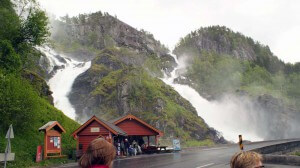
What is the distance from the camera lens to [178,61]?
138125 mm

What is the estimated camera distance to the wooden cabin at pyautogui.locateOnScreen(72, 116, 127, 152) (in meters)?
32.2

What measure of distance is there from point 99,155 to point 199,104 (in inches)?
3459

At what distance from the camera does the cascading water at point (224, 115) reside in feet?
270

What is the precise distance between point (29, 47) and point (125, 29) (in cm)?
9669

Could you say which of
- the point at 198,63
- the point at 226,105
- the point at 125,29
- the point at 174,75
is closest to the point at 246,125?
the point at 226,105

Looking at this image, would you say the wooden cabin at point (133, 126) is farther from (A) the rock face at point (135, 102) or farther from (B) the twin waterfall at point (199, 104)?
(B) the twin waterfall at point (199, 104)

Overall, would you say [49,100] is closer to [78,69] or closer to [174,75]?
[78,69]

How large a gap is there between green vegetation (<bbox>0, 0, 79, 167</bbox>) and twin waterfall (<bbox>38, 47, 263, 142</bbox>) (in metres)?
32.4

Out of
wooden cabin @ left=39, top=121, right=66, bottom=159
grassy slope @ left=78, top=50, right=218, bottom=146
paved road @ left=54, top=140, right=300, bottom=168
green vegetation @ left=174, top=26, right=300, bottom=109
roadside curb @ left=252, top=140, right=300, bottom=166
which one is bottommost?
paved road @ left=54, top=140, right=300, bottom=168

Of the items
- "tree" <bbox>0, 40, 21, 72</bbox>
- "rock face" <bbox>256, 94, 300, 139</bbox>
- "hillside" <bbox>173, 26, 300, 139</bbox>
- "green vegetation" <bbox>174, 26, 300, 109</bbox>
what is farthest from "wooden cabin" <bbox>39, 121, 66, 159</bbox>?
"green vegetation" <bbox>174, 26, 300, 109</bbox>

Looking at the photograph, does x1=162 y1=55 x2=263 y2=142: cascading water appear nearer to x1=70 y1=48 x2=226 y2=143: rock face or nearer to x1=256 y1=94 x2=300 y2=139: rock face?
x1=256 y1=94 x2=300 y2=139: rock face

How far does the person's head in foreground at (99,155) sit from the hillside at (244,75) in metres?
91.8

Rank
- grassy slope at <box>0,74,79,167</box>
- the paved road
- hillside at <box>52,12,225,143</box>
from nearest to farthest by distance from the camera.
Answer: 1. the paved road
2. grassy slope at <box>0,74,79,167</box>
3. hillside at <box>52,12,225,143</box>

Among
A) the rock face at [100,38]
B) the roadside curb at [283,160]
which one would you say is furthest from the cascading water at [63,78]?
the roadside curb at [283,160]
